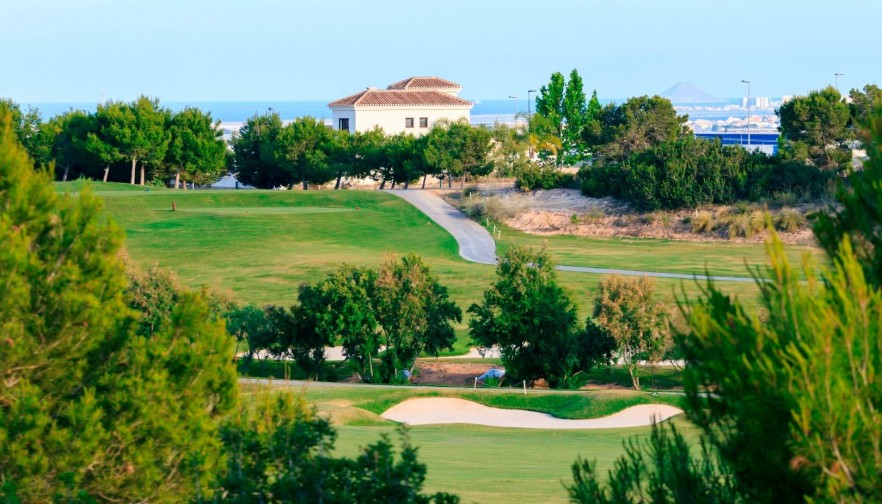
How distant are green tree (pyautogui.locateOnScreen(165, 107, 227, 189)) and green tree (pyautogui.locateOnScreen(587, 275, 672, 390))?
183ft

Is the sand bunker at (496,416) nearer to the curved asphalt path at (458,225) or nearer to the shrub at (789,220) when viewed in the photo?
the curved asphalt path at (458,225)

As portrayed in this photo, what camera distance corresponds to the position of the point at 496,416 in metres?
29.3

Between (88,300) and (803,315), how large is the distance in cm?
889

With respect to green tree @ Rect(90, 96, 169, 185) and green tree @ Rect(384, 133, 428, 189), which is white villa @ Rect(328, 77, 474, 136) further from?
green tree @ Rect(90, 96, 169, 185)

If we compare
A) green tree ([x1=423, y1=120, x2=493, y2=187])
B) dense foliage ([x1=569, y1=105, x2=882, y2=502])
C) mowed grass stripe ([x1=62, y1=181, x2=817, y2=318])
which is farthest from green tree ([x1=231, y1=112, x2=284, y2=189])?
dense foliage ([x1=569, y1=105, x2=882, y2=502])

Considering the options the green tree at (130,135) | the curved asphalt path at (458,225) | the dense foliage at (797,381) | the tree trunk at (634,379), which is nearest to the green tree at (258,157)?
the green tree at (130,135)

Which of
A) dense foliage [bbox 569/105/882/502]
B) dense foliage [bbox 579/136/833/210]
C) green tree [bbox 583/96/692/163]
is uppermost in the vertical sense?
green tree [bbox 583/96/692/163]

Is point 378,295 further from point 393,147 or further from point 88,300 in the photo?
point 393,147

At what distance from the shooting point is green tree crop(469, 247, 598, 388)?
117ft

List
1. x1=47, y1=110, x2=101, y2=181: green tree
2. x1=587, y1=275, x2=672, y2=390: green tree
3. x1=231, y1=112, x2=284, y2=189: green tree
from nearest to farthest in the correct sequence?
x1=587, y1=275, x2=672, y2=390: green tree
x1=47, y1=110, x2=101, y2=181: green tree
x1=231, y1=112, x2=284, y2=189: green tree

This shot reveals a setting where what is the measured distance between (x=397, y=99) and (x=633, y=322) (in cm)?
7608

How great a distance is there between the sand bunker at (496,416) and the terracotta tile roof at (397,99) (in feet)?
256

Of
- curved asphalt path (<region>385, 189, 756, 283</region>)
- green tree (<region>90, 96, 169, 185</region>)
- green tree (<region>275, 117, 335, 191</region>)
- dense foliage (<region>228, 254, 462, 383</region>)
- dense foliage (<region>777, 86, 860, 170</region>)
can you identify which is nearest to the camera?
dense foliage (<region>228, 254, 462, 383</region>)

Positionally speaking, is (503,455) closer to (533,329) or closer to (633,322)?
(633,322)
